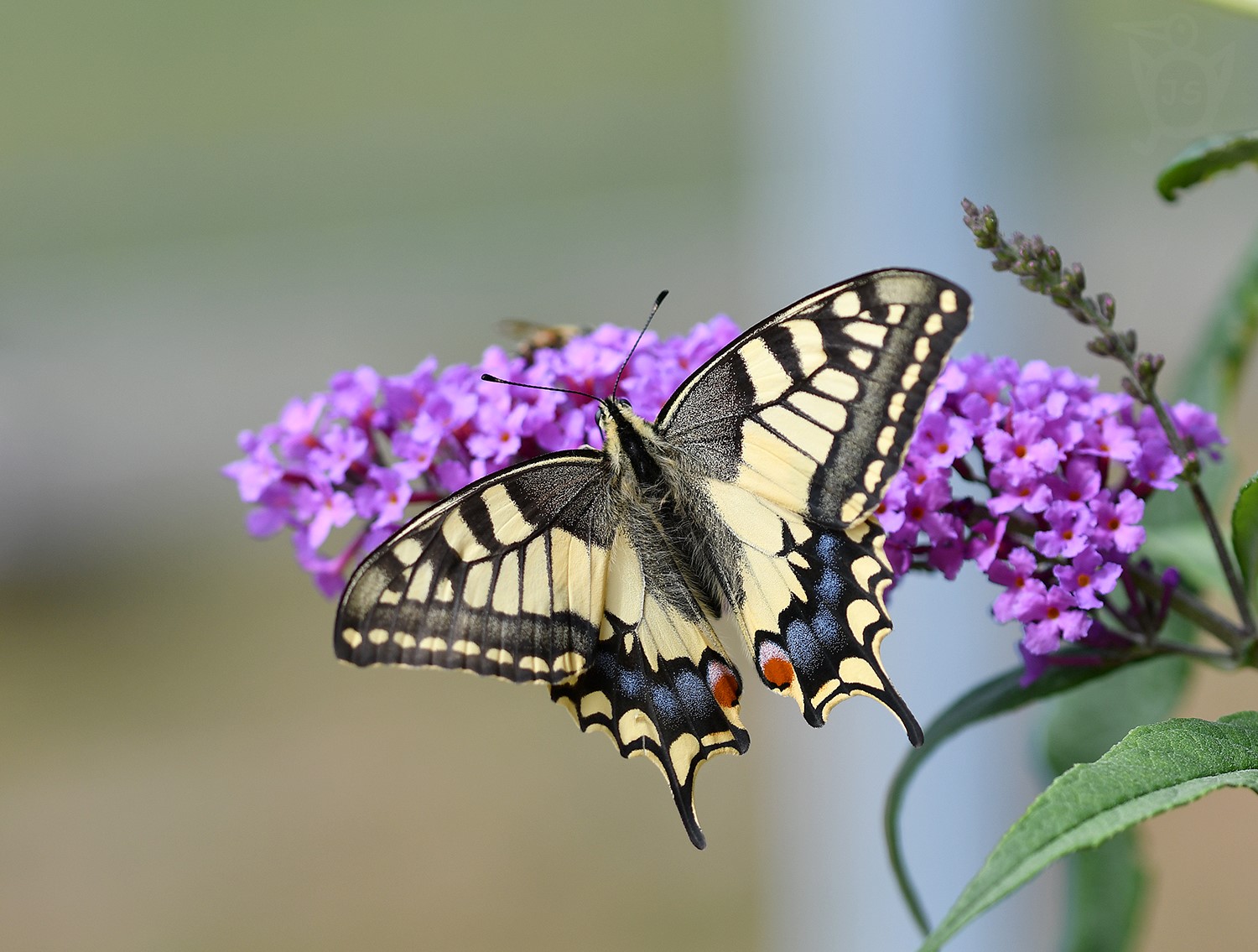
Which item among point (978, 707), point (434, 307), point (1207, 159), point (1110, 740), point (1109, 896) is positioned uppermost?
point (434, 307)

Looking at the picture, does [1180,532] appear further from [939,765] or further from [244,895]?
[244,895]

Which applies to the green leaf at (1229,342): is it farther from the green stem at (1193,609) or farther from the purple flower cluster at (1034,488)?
the green stem at (1193,609)

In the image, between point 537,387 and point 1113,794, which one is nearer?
point 1113,794

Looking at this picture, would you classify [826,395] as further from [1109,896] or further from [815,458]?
[1109,896]

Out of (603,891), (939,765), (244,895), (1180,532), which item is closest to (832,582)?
(1180,532)

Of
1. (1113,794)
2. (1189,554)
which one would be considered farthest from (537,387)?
(1189,554)

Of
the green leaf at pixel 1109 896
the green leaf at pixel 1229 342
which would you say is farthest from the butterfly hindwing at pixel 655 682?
the green leaf at pixel 1229 342

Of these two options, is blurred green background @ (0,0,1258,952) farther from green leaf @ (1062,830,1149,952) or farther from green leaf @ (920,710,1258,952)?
green leaf @ (920,710,1258,952)
